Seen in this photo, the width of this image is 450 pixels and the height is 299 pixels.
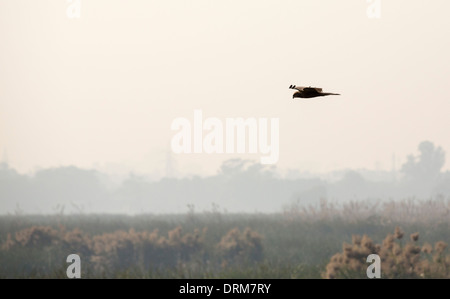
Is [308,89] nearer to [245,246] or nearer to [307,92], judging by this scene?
[307,92]

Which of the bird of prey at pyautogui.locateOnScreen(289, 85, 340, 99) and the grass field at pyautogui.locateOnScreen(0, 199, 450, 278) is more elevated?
the bird of prey at pyautogui.locateOnScreen(289, 85, 340, 99)

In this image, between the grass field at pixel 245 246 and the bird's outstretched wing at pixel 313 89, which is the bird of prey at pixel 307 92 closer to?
the bird's outstretched wing at pixel 313 89

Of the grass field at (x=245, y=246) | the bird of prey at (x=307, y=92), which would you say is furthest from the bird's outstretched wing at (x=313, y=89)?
the grass field at (x=245, y=246)

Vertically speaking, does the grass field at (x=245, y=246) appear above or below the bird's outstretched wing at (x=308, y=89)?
below

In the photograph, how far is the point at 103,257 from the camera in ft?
64.3

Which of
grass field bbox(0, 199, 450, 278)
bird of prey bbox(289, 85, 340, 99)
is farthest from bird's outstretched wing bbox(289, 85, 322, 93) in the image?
grass field bbox(0, 199, 450, 278)

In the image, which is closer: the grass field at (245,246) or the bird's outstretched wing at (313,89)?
the bird's outstretched wing at (313,89)

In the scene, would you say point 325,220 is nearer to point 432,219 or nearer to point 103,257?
point 432,219

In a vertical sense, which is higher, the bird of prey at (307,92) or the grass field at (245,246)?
the bird of prey at (307,92)

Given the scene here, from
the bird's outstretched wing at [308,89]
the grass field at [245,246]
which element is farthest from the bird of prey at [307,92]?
the grass field at [245,246]

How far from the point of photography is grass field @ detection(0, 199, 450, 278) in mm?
13781

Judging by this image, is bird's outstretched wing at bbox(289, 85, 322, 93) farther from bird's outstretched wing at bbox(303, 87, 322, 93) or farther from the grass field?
the grass field

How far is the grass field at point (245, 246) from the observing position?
1378 centimetres
